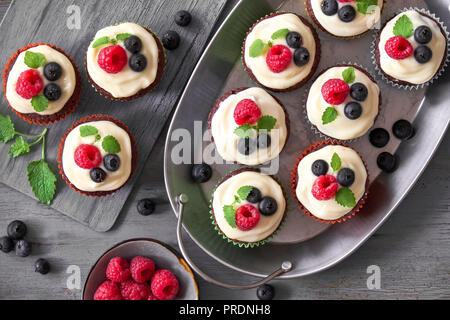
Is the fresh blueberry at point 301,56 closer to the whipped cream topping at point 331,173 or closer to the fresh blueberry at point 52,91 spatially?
the whipped cream topping at point 331,173

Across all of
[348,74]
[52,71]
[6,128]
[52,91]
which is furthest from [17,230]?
[348,74]

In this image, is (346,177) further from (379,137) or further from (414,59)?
(414,59)

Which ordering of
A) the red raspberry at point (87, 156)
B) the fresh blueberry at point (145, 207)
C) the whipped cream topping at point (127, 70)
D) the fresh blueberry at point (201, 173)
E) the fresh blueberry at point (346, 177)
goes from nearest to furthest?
the fresh blueberry at point (346, 177) → the red raspberry at point (87, 156) → the whipped cream topping at point (127, 70) → the fresh blueberry at point (201, 173) → the fresh blueberry at point (145, 207)

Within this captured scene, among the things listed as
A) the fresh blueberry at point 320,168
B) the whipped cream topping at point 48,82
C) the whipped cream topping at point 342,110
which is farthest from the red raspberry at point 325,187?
the whipped cream topping at point 48,82

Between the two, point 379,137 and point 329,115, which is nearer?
point 329,115

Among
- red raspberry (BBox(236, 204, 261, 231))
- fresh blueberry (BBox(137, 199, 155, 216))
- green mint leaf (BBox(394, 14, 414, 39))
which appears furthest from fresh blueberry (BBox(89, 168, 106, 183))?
green mint leaf (BBox(394, 14, 414, 39))

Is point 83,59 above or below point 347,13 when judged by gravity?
below

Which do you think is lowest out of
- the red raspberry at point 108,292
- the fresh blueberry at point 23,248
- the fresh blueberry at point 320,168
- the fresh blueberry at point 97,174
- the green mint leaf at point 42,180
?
the fresh blueberry at point 23,248
